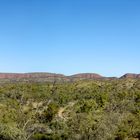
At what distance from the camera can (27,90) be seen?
10431 cm

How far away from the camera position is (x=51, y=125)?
5481 cm

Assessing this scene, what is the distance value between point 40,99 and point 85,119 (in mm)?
51911

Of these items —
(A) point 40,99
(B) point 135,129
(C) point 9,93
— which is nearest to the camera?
(B) point 135,129

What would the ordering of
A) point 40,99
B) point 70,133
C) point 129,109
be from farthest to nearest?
1. point 40,99
2. point 129,109
3. point 70,133

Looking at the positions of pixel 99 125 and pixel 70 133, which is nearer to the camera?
pixel 99 125

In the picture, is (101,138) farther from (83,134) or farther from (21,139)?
(21,139)

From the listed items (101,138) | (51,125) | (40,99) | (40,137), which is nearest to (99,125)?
(101,138)

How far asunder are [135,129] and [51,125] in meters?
14.9

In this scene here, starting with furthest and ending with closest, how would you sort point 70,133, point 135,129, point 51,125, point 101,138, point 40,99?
point 40,99
point 51,125
point 135,129
point 70,133
point 101,138

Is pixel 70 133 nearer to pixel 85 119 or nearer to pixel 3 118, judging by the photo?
pixel 85 119

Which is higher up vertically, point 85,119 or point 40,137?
point 85,119

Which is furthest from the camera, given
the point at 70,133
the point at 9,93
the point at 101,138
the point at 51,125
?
the point at 9,93

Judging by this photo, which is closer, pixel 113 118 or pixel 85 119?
pixel 85 119

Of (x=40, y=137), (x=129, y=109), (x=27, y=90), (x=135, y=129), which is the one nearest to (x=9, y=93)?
(x=27, y=90)
